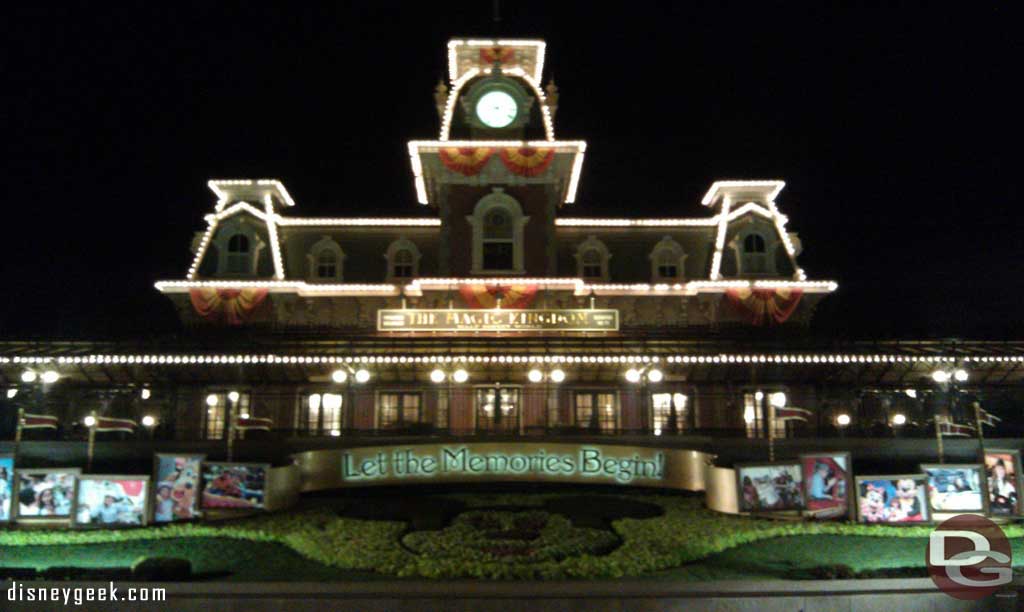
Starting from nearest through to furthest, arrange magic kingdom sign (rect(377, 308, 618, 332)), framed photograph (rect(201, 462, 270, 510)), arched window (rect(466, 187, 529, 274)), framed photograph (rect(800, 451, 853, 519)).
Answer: framed photograph (rect(800, 451, 853, 519)) < framed photograph (rect(201, 462, 270, 510)) < magic kingdom sign (rect(377, 308, 618, 332)) < arched window (rect(466, 187, 529, 274))

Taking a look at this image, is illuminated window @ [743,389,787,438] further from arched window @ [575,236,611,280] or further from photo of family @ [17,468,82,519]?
photo of family @ [17,468,82,519]

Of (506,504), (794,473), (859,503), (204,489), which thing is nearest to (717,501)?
(794,473)

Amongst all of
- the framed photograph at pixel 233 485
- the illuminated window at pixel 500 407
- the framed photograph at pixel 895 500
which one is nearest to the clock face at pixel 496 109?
the illuminated window at pixel 500 407

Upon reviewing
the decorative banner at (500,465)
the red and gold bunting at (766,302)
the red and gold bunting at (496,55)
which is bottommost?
the decorative banner at (500,465)

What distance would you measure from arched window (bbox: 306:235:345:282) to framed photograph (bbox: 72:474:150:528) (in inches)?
661

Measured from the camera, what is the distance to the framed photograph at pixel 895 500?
→ 17047 mm

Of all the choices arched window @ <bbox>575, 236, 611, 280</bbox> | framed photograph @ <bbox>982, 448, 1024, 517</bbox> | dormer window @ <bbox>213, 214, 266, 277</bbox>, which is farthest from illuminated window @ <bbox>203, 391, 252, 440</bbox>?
framed photograph @ <bbox>982, 448, 1024, 517</bbox>

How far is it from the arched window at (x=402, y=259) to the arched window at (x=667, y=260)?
10.6 m

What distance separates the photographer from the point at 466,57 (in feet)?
108

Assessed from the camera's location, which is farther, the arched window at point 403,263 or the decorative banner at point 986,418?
the arched window at point 403,263

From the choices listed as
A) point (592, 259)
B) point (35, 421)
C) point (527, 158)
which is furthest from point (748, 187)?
point (35, 421)

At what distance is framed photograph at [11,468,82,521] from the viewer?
56.0ft

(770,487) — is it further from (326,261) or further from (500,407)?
Result: (326,261)

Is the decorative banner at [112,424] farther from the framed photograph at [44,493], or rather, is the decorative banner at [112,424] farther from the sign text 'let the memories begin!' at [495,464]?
the sign text 'let the memories begin!' at [495,464]
